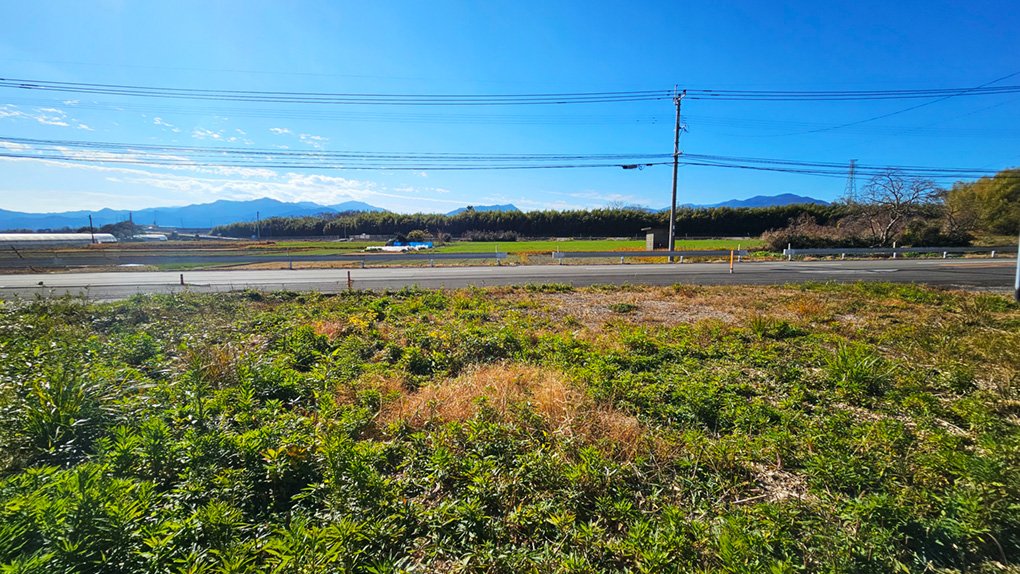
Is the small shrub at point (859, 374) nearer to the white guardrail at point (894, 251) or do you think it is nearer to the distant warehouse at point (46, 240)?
the white guardrail at point (894, 251)

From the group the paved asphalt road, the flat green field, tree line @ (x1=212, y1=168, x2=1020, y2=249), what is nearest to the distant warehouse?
tree line @ (x1=212, y1=168, x2=1020, y2=249)

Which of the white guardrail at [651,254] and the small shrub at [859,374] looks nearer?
the small shrub at [859,374]

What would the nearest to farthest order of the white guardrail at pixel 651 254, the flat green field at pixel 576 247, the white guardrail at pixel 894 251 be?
the white guardrail at pixel 651 254 → the white guardrail at pixel 894 251 → the flat green field at pixel 576 247

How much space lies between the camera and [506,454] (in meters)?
3.42

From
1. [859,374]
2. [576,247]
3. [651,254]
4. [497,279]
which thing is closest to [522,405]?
[859,374]

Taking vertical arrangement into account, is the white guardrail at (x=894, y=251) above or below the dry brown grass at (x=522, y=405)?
above

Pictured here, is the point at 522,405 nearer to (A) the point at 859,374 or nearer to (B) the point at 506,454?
(B) the point at 506,454

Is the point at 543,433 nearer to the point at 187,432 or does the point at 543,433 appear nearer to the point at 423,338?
the point at 187,432

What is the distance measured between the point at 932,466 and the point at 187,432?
5.90m

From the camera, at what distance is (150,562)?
6.91 ft

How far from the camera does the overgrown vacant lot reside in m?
2.31

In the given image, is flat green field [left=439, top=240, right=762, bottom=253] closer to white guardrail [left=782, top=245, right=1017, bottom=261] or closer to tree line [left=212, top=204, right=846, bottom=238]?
white guardrail [left=782, top=245, right=1017, bottom=261]

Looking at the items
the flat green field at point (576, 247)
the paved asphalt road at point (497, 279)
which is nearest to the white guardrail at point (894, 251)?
the paved asphalt road at point (497, 279)

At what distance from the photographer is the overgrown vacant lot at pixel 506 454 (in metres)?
2.31
